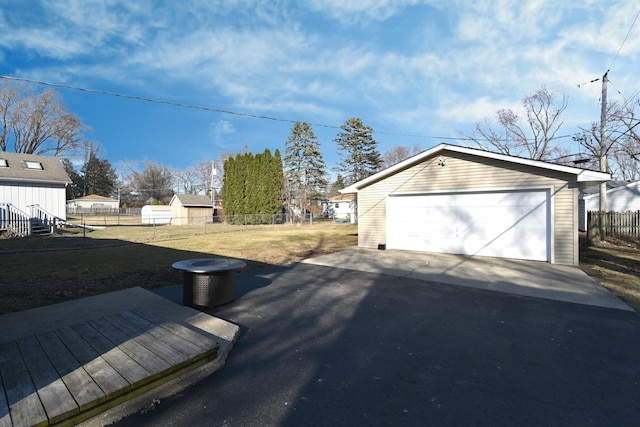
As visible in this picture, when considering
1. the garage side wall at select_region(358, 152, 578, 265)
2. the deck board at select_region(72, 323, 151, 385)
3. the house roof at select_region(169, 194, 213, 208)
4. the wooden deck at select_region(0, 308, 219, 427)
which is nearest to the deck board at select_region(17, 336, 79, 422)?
the wooden deck at select_region(0, 308, 219, 427)

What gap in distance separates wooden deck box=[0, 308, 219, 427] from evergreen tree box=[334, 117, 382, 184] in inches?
1295

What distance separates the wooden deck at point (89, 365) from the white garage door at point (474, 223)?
8.47 meters

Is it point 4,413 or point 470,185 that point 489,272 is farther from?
point 4,413

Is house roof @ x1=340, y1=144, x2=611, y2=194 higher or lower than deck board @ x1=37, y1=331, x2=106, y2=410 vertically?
higher

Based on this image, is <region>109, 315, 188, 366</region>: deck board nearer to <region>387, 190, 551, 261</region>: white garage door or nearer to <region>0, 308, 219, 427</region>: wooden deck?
<region>0, 308, 219, 427</region>: wooden deck

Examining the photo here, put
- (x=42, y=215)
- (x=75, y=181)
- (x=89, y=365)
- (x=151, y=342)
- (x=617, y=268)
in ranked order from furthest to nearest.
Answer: (x=75, y=181) → (x=42, y=215) → (x=617, y=268) → (x=151, y=342) → (x=89, y=365)

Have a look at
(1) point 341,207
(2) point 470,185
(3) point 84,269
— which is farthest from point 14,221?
(1) point 341,207

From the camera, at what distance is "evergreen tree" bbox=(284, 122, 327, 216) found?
35.2 metres

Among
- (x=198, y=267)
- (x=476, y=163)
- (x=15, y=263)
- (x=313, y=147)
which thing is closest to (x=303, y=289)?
(x=198, y=267)

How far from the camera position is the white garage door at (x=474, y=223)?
854 centimetres

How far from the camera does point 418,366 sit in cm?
296

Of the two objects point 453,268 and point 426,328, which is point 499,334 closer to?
point 426,328

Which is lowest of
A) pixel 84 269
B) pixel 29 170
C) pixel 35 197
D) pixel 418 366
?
pixel 418 366

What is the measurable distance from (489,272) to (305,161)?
29.8 metres
